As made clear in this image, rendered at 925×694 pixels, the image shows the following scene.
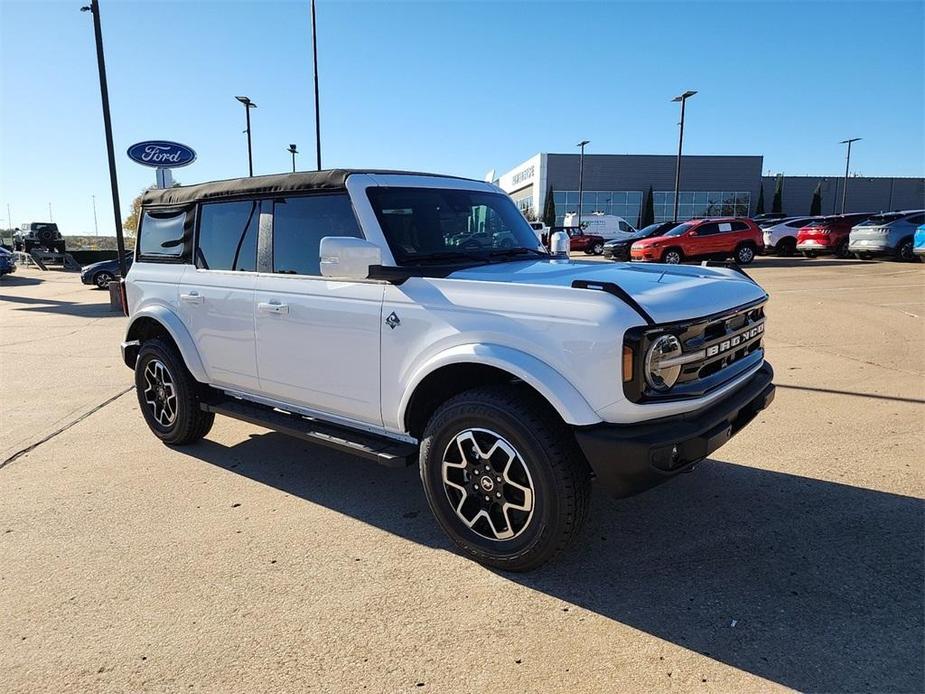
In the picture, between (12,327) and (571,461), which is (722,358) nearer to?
(571,461)

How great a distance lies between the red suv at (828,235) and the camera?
24.0m

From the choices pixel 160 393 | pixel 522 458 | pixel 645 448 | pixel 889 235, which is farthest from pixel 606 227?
pixel 645 448

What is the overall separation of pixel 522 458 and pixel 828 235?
84.4 feet

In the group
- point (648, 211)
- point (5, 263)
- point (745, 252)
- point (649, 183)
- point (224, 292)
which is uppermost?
point (649, 183)

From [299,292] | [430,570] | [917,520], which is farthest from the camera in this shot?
[299,292]

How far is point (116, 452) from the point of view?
16.1ft

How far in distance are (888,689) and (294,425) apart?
320 cm

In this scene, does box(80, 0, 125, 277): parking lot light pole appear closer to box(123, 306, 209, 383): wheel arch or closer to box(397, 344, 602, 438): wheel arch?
box(123, 306, 209, 383): wheel arch

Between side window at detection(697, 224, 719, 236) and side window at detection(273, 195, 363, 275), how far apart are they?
20.9 m

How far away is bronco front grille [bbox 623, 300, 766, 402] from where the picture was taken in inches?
104

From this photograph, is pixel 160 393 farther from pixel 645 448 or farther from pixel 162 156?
pixel 162 156

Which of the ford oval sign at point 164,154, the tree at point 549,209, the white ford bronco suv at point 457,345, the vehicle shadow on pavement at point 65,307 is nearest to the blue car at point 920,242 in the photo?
the white ford bronco suv at point 457,345

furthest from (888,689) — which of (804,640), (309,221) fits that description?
(309,221)

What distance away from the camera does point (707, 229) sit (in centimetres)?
2241
